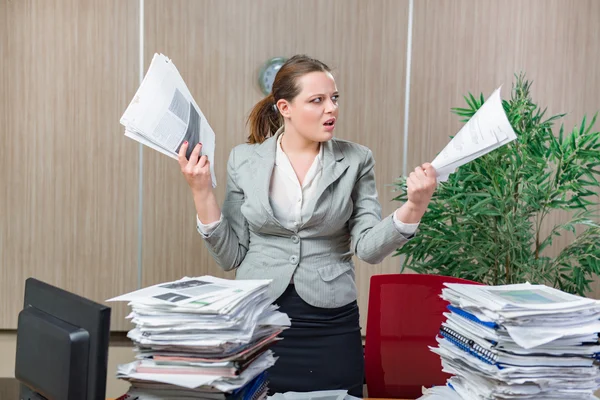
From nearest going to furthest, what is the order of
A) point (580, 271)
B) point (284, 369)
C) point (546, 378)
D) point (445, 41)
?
point (546, 378)
point (284, 369)
point (580, 271)
point (445, 41)

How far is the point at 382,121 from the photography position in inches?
169

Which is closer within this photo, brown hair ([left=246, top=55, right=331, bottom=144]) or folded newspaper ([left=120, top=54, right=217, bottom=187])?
folded newspaper ([left=120, top=54, right=217, bottom=187])

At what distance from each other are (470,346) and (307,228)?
76 centimetres

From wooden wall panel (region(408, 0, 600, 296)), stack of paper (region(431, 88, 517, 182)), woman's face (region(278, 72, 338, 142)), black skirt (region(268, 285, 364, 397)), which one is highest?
wooden wall panel (region(408, 0, 600, 296))

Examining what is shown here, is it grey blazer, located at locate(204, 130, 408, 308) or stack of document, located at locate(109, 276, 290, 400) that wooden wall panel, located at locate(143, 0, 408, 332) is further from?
stack of document, located at locate(109, 276, 290, 400)

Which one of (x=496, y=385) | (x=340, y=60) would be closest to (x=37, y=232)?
(x=340, y=60)

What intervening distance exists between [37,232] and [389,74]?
254 cm

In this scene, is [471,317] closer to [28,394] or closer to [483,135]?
[483,135]

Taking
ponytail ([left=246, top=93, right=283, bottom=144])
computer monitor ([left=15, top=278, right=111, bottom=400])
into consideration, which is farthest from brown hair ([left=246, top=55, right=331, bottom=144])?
computer monitor ([left=15, top=278, right=111, bottom=400])

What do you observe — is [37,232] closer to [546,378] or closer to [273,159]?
[273,159]

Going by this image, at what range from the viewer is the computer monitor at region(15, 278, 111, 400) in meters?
1.08

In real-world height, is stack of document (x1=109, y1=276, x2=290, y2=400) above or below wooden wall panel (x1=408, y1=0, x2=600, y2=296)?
below

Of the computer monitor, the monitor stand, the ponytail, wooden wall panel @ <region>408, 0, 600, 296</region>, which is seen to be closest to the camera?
the computer monitor

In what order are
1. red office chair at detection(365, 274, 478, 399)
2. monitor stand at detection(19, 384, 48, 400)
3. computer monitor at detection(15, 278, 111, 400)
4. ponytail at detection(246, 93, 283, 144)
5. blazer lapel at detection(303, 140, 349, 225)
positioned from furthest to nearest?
ponytail at detection(246, 93, 283, 144) < red office chair at detection(365, 274, 478, 399) < blazer lapel at detection(303, 140, 349, 225) < monitor stand at detection(19, 384, 48, 400) < computer monitor at detection(15, 278, 111, 400)
